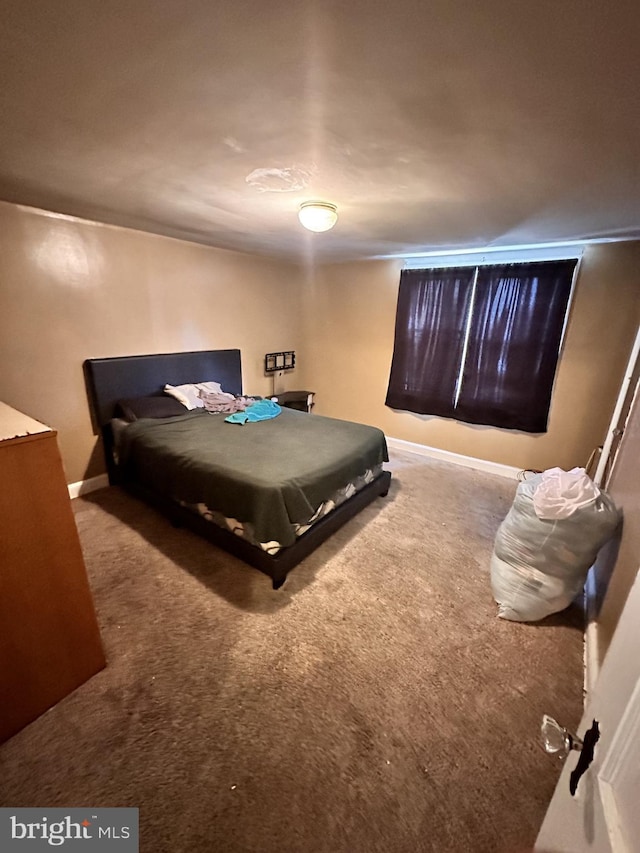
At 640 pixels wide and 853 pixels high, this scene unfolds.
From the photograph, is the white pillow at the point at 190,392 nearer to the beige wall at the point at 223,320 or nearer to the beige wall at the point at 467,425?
the beige wall at the point at 223,320

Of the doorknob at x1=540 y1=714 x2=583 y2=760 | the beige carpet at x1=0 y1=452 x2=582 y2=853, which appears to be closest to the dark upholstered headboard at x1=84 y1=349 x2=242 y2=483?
the beige carpet at x1=0 y1=452 x2=582 y2=853

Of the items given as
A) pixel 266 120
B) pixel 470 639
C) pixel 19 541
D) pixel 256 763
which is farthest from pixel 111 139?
pixel 470 639

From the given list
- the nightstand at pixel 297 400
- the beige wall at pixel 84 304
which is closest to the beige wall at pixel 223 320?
the beige wall at pixel 84 304

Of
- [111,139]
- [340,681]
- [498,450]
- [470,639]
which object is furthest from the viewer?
[498,450]

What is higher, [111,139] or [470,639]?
[111,139]

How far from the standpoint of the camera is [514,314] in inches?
128

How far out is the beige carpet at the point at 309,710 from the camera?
1129 mm

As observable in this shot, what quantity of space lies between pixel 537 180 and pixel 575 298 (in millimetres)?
1845

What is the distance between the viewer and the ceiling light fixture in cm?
200

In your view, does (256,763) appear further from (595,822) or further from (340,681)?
(595,822)

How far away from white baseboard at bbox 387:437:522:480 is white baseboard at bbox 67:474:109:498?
3.10 m

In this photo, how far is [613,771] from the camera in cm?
57

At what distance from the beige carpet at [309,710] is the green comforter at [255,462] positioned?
460mm

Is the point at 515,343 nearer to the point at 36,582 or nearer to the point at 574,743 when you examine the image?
the point at 574,743
